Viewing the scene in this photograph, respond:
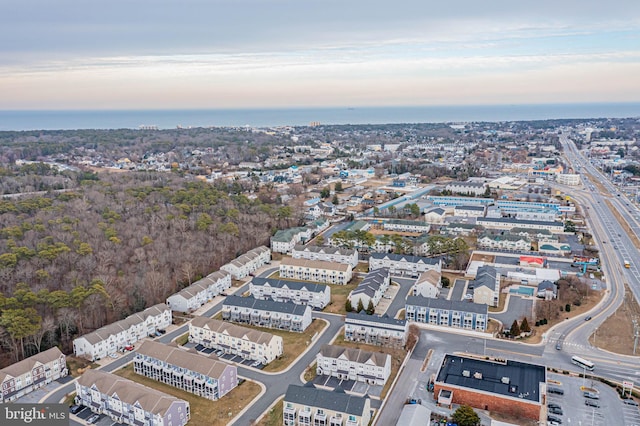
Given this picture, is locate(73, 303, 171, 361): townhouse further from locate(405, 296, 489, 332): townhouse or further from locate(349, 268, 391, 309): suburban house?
locate(405, 296, 489, 332): townhouse

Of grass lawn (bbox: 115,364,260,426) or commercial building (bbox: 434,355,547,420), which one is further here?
commercial building (bbox: 434,355,547,420)

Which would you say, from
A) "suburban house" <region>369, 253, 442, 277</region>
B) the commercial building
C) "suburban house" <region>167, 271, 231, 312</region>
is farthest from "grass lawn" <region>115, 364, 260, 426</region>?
"suburban house" <region>369, 253, 442, 277</region>

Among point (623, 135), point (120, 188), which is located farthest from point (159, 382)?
point (623, 135)

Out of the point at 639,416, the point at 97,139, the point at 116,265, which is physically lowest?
the point at 639,416

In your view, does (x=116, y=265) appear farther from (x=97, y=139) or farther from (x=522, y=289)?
(x=97, y=139)

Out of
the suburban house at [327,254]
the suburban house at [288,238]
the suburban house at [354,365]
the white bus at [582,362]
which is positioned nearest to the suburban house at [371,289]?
the suburban house at [327,254]
